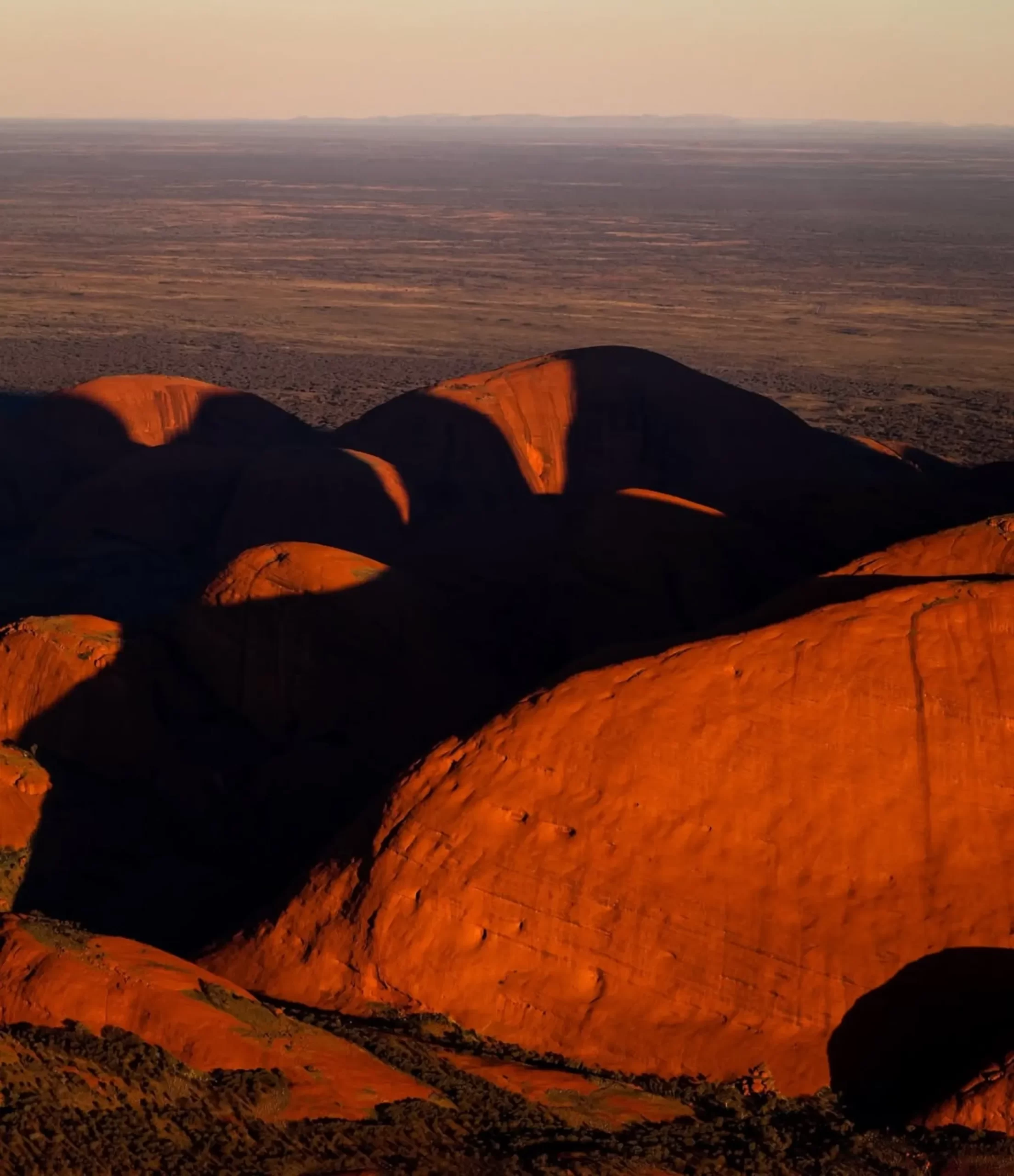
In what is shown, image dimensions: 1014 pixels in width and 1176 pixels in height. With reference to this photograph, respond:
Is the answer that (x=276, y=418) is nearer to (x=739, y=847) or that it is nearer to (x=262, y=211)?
(x=739, y=847)

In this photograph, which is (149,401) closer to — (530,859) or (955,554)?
(955,554)

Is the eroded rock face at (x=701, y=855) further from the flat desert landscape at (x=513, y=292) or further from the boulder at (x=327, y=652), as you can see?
the flat desert landscape at (x=513, y=292)

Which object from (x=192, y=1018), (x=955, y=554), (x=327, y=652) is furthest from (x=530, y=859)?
(x=327, y=652)

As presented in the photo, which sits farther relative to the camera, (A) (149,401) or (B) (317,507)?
(A) (149,401)

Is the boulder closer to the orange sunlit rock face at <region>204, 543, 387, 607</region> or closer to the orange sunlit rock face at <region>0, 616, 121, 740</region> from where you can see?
the orange sunlit rock face at <region>204, 543, 387, 607</region>

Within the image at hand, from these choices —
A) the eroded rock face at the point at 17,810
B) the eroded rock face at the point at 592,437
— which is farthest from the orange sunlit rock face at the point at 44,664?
the eroded rock face at the point at 592,437

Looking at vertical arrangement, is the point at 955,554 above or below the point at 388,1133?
above

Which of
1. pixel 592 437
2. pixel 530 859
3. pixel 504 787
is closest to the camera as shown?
pixel 530 859
